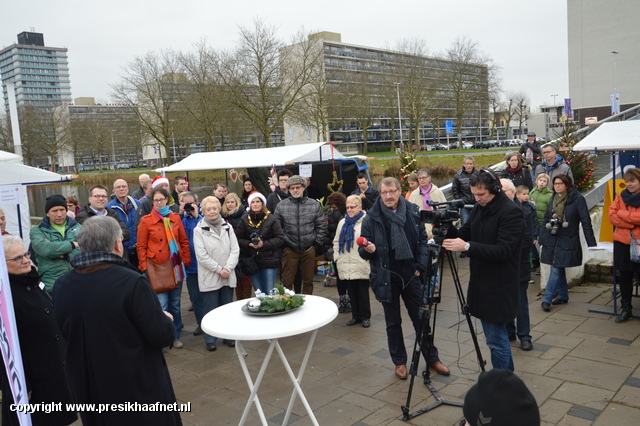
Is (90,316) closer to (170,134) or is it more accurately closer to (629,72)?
(170,134)

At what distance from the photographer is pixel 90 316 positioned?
2520 millimetres

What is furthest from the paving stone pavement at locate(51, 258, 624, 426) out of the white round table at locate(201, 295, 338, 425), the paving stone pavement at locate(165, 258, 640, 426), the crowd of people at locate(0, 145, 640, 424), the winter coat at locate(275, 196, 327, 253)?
the winter coat at locate(275, 196, 327, 253)

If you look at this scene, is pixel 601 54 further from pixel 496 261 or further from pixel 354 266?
pixel 496 261

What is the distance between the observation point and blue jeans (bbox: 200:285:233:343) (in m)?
5.64

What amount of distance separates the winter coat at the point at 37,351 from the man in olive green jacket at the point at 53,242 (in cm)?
174

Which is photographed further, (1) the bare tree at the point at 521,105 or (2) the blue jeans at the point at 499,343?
(1) the bare tree at the point at 521,105

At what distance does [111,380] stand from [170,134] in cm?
3708

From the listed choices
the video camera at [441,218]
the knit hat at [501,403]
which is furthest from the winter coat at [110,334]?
the video camera at [441,218]

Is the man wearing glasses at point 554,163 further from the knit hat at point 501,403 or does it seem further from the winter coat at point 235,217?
the knit hat at point 501,403

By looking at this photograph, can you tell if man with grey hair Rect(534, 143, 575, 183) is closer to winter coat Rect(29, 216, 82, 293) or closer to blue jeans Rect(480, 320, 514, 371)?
blue jeans Rect(480, 320, 514, 371)

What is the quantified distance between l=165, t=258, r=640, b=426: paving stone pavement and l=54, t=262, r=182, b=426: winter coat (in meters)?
1.49

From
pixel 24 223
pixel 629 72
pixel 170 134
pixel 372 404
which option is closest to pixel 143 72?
pixel 170 134

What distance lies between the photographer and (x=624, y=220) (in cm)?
544

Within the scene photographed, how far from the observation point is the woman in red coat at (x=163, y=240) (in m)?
5.57
